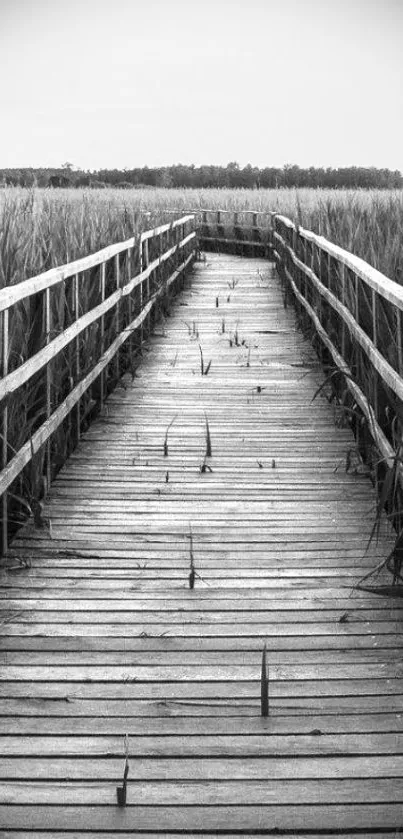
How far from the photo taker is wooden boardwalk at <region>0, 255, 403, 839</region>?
259 centimetres

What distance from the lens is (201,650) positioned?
3504 millimetres

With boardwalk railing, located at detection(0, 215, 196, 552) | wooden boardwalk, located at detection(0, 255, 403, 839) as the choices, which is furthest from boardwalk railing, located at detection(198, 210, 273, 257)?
wooden boardwalk, located at detection(0, 255, 403, 839)

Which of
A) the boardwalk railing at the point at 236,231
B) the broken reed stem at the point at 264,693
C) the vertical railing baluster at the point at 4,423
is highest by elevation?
the vertical railing baluster at the point at 4,423

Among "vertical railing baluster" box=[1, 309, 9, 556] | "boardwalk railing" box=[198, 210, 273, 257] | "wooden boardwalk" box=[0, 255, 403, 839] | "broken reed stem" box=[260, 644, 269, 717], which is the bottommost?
"boardwalk railing" box=[198, 210, 273, 257]

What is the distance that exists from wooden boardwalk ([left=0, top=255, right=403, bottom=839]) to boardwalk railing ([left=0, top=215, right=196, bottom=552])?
0.19 meters

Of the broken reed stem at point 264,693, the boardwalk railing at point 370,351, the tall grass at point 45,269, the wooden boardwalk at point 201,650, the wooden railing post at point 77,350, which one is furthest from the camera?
the wooden railing post at point 77,350

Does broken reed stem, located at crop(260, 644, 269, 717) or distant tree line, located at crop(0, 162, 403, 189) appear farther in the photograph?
distant tree line, located at crop(0, 162, 403, 189)

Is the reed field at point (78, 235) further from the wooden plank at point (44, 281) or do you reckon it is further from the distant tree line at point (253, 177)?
the distant tree line at point (253, 177)

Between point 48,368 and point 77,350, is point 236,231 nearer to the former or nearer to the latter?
point 77,350

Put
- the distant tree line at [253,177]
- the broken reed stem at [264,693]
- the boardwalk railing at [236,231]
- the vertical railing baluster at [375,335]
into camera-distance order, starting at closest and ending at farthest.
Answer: the broken reed stem at [264,693], the vertical railing baluster at [375,335], the boardwalk railing at [236,231], the distant tree line at [253,177]

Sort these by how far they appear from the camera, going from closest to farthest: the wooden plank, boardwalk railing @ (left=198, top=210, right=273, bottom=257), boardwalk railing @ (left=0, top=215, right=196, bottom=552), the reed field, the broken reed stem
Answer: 1. the broken reed stem
2. the wooden plank
3. boardwalk railing @ (left=0, top=215, right=196, bottom=552)
4. the reed field
5. boardwalk railing @ (left=198, top=210, right=273, bottom=257)

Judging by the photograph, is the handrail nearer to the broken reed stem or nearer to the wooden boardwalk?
the wooden boardwalk

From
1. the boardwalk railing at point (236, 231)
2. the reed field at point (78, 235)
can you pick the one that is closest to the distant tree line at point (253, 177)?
the boardwalk railing at point (236, 231)

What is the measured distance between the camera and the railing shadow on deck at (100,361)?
14.9 feet
